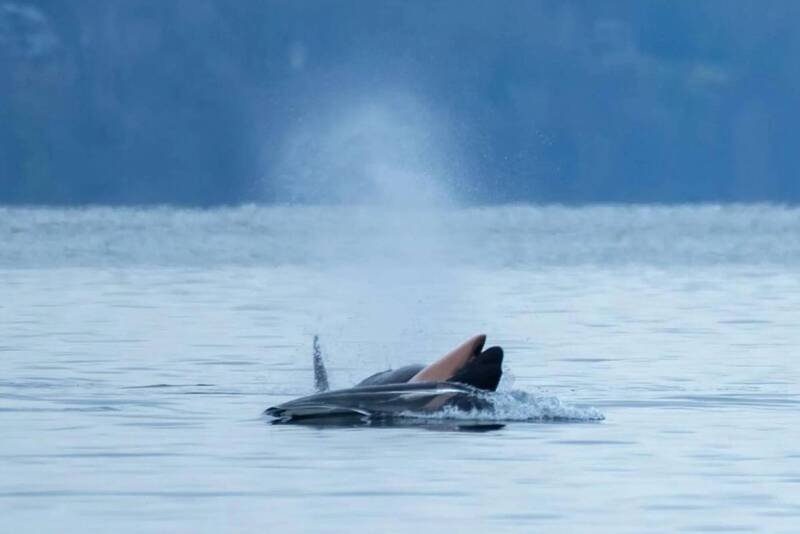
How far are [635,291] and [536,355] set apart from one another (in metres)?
25.9

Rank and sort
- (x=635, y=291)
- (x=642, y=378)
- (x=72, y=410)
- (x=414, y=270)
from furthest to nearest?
1. (x=414, y=270)
2. (x=635, y=291)
3. (x=642, y=378)
4. (x=72, y=410)

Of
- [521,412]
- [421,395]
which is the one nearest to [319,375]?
[421,395]

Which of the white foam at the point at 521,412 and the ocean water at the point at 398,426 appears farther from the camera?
the white foam at the point at 521,412

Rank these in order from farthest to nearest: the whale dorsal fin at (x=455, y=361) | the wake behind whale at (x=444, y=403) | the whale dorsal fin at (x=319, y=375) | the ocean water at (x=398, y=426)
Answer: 1. the whale dorsal fin at (x=319, y=375)
2. the whale dorsal fin at (x=455, y=361)
3. the wake behind whale at (x=444, y=403)
4. the ocean water at (x=398, y=426)

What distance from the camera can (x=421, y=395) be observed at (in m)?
29.6

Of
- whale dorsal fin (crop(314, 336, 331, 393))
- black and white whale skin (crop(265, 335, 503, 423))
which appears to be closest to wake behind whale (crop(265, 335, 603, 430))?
black and white whale skin (crop(265, 335, 503, 423))

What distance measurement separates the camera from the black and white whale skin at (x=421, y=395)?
2928 centimetres

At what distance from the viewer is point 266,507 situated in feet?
73.9

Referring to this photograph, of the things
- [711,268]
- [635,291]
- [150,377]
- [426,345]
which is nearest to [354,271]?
[711,268]

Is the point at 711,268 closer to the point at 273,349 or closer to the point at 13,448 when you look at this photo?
the point at 273,349

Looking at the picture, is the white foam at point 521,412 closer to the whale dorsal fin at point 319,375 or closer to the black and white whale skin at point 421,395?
the black and white whale skin at point 421,395

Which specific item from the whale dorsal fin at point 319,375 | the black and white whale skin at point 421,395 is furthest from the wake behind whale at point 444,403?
the whale dorsal fin at point 319,375

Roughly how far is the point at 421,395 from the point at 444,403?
1.00ft

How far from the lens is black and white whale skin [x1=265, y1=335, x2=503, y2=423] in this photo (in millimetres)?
29281
